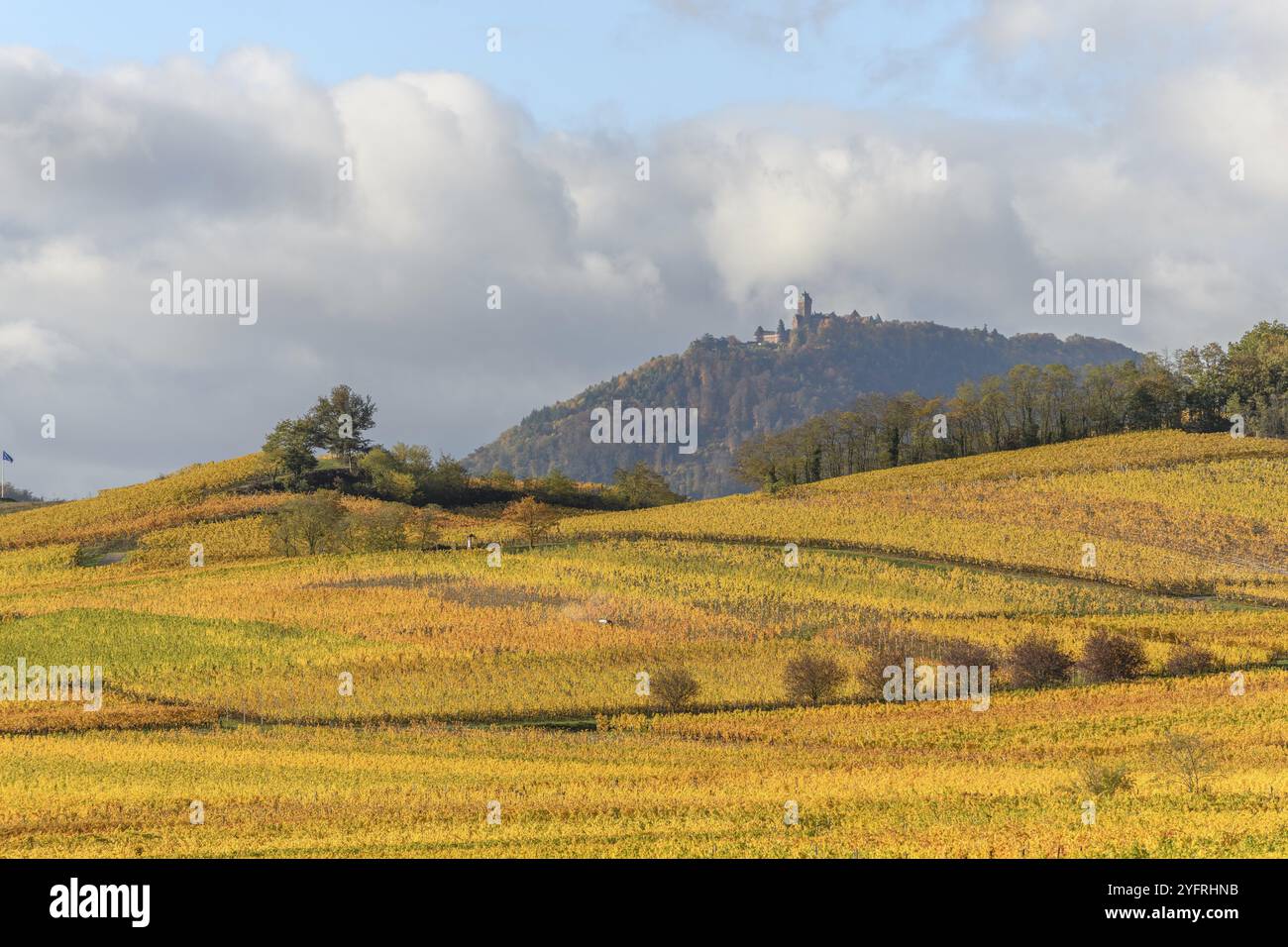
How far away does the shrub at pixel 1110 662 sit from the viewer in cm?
6197

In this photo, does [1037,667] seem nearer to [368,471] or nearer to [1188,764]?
[1188,764]

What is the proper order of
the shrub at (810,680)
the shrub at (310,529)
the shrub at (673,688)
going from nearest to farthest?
1. the shrub at (673,688)
2. the shrub at (810,680)
3. the shrub at (310,529)

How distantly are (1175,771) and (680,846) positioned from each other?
56.7ft

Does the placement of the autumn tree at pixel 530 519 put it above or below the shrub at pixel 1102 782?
above

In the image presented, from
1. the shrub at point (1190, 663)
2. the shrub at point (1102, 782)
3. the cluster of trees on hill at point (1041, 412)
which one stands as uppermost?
the cluster of trees on hill at point (1041, 412)

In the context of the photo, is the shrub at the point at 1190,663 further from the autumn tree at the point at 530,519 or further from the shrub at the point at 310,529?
the shrub at the point at 310,529

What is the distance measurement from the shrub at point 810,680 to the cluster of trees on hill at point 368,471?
81.8 metres

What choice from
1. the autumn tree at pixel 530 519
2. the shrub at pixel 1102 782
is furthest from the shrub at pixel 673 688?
the autumn tree at pixel 530 519

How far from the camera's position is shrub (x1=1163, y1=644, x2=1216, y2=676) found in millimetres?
62594

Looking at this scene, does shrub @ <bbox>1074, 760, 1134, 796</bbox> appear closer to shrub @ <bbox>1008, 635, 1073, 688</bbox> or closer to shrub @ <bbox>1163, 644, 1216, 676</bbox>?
shrub @ <bbox>1008, 635, 1073, 688</bbox>

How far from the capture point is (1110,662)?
6206 centimetres

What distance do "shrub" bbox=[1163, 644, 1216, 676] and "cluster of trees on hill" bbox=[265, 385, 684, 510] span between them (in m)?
83.8

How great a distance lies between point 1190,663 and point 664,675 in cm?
2658

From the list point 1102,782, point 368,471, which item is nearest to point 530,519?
point 368,471
